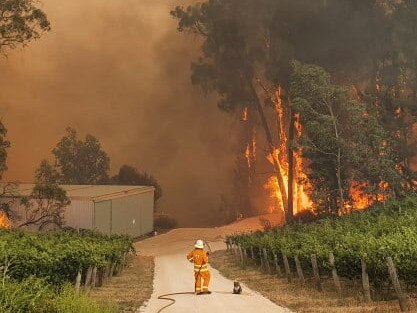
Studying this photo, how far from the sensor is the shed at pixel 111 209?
56625mm

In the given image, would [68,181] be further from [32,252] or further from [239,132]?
[32,252]

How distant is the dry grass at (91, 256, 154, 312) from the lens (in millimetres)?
18778

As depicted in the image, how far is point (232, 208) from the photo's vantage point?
3873 inches

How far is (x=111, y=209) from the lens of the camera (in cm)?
6112

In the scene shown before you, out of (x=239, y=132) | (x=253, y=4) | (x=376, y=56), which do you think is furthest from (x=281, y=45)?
(x=239, y=132)

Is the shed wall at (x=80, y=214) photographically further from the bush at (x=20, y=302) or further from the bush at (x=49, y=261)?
the bush at (x=20, y=302)

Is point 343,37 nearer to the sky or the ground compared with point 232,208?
nearer to the sky

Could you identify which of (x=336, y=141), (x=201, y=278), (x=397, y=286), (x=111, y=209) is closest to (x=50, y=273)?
(x=201, y=278)

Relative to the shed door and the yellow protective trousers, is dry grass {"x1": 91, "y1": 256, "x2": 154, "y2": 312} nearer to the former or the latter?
the yellow protective trousers

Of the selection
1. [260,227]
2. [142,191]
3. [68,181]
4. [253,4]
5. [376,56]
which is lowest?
[260,227]

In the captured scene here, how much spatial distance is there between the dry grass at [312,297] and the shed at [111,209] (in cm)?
2975

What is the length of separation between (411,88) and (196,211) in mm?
64512

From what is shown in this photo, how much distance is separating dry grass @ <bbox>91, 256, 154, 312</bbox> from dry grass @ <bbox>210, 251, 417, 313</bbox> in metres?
5.02

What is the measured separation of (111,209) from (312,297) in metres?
44.7
